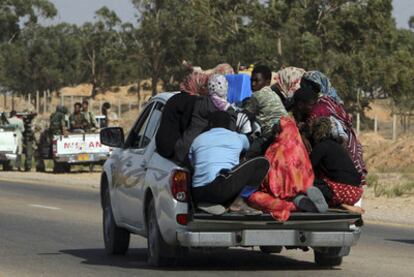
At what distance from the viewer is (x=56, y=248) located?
15.3m

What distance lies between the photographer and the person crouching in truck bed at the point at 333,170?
12.3 metres

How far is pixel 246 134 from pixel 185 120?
0.61 metres

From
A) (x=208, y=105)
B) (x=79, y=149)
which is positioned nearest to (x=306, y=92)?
(x=208, y=105)

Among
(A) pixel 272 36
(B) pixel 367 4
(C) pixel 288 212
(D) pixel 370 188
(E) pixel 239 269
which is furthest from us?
(A) pixel 272 36

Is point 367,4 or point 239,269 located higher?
point 367,4

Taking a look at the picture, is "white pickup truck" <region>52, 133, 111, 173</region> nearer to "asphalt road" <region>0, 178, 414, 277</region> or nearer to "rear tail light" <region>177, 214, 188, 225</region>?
"asphalt road" <region>0, 178, 414, 277</region>

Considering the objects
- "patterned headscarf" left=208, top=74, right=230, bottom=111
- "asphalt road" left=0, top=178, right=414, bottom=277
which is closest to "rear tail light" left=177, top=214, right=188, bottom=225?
"asphalt road" left=0, top=178, right=414, bottom=277

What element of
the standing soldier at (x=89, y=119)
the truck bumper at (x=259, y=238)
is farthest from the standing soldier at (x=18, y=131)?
the truck bumper at (x=259, y=238)

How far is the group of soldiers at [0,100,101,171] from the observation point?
36.5 metres

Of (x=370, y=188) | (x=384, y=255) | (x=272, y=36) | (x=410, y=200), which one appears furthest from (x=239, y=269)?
(x=272, y=36)

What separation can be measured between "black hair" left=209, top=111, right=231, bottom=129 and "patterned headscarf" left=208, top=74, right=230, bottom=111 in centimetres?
20

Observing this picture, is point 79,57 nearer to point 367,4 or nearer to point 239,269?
point 367,4

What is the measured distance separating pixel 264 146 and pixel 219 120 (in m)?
0.50

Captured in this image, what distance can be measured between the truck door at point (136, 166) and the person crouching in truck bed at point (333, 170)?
5.25 ft
